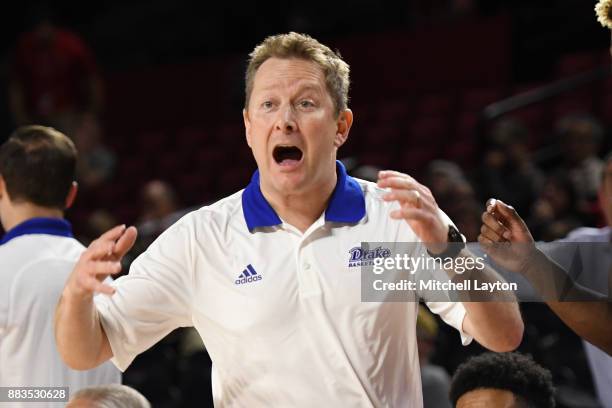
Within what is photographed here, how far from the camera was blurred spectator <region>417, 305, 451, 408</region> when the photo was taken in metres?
4.69

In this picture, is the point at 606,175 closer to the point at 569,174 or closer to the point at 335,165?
the point at 335,165

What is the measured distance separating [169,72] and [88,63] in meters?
2.33

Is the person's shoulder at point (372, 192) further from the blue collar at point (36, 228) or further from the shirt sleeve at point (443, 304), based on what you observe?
the blue collar at point (36, 228)

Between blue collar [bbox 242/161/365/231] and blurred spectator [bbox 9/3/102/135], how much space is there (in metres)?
6.62

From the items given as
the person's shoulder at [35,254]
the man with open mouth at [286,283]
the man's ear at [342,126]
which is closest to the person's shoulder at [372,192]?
the man with open mouth at [286,283]

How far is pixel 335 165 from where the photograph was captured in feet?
10.3

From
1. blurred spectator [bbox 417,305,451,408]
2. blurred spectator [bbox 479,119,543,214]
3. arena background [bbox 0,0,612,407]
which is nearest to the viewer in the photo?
blurred spectator [bbox 417,305,451,408]

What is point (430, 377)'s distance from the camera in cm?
474

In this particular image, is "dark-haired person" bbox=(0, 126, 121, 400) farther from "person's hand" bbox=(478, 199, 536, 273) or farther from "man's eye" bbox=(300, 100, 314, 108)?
"person's hand" bbox=(478, 199, 536, 273)

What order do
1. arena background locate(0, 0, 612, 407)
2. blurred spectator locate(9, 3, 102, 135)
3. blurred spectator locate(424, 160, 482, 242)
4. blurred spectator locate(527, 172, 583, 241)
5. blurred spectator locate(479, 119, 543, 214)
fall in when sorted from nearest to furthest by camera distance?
blurred spectator locate(424, 160, 482, 242) < blurred spectator locate(527, 172, 583, 241) < blurred spectator locate(479, 119, 543, 214) < arena background locate(0, 0, 612, 407) < blurred spectator locate(9, 3, 102, 135)

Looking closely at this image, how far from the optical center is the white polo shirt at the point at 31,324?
11.6ft

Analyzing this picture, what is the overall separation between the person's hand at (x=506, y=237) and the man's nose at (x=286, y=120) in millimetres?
607

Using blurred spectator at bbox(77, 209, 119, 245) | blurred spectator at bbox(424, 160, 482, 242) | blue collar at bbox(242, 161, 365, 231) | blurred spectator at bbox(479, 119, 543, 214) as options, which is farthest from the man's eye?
blurred spectator at bbox(77, 209, 119, 245)

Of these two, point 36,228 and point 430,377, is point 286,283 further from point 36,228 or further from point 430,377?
point 430,377
